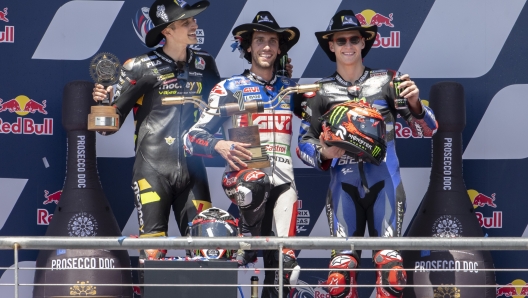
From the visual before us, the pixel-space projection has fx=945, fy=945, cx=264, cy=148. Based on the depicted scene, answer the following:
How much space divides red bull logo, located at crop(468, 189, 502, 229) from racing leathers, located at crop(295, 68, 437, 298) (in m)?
1.00

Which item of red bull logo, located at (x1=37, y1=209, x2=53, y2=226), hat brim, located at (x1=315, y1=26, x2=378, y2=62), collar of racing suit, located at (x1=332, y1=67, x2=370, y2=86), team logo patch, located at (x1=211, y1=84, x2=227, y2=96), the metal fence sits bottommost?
the metal fence

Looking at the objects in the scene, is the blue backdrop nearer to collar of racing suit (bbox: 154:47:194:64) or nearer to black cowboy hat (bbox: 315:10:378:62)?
collar of racing suit (bbox: 154:47:194:64)

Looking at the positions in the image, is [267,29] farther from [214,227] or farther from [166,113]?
[214,227]

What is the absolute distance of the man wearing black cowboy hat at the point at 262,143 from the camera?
4.46 meters

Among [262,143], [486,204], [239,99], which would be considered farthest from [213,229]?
[486,204]

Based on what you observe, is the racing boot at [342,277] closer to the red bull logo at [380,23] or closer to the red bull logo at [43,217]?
the red bull logo at [380,23]

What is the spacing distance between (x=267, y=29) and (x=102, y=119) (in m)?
0.93

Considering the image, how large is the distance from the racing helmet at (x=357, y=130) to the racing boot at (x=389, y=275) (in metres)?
0.44

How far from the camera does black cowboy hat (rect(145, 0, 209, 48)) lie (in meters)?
4.85

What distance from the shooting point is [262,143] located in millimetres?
4641

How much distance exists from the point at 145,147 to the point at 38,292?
3.25ft

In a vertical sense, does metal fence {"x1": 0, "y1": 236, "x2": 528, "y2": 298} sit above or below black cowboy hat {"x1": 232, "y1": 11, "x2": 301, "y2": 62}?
below

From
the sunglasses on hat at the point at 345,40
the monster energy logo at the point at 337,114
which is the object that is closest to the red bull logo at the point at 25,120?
the sunglasses on hat at the point at 345,40

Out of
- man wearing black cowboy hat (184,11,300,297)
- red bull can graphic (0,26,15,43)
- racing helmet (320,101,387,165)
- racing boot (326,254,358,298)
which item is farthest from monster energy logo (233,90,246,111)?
red bull can graphic (0,26,15,43)
